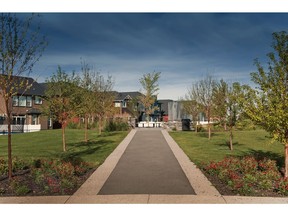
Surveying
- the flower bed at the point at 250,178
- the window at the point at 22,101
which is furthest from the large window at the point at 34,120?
the flower bed at the point at 250,178

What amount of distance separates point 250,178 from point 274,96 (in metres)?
2.77

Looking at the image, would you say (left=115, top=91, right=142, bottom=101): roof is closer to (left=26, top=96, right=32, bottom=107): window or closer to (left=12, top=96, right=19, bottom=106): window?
(left=26, top=96, right=32, bottom=107): window

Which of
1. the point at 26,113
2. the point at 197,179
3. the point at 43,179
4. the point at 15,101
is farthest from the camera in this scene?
the point at 26,113

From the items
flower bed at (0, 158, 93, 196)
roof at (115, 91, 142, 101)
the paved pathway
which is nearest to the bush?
the paved pathway

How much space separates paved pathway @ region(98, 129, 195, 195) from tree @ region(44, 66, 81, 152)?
4.63 m

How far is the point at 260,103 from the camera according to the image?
29.2 ft

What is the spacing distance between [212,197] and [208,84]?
1723 cm

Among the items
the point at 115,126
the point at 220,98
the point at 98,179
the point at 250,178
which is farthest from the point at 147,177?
the point at 115,126

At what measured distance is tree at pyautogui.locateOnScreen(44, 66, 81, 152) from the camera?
50.3ft

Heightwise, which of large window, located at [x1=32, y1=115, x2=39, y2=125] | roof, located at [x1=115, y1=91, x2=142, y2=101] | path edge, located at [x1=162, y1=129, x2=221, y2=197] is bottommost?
path edge, located at [x1=162, y1=129, x2=221, y2=197]

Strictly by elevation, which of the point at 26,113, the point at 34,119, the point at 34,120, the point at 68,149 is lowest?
the point at 68,149

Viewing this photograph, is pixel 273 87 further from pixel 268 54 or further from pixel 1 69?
pixel 1 69

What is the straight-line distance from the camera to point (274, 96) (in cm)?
873

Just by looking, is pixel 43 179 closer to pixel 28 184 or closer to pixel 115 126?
pixel 28 184
